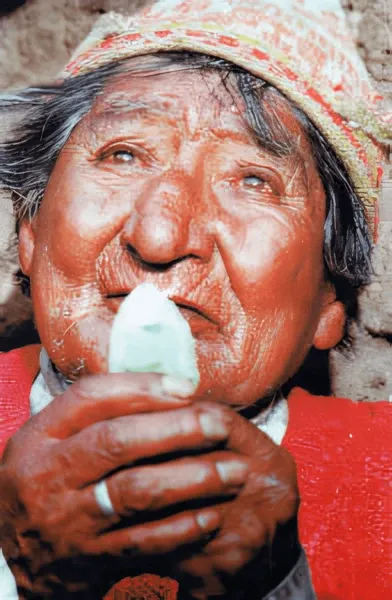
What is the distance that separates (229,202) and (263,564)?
0.47 meters

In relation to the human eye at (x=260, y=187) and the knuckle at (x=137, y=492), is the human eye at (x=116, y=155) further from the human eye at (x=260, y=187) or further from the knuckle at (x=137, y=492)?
the knuckle at (x=137, y=492)

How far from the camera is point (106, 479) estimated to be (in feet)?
2.92

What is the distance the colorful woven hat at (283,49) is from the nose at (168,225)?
178 mm

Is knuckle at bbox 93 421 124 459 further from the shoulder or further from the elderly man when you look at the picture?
the shoulder

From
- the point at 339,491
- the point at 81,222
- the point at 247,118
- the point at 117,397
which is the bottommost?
the point at 339,491

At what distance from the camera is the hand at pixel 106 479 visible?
0.86 m

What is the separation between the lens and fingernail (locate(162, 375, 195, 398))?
0.86 metres

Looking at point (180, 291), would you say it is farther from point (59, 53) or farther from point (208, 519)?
point (59, 53)

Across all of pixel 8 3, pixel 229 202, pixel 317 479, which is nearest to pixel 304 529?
pixel 317 479

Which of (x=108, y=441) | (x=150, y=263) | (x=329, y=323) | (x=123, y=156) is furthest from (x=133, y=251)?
(x=329, y=323)

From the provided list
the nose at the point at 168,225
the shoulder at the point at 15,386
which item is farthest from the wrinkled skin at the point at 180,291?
the shoulder at the point at 15,386

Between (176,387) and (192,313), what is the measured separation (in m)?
0.15

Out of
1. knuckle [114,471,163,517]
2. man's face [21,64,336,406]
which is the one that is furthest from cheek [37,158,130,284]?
knuckle [114,471,163,517]

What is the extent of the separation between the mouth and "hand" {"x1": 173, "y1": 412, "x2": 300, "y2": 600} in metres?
0.15
